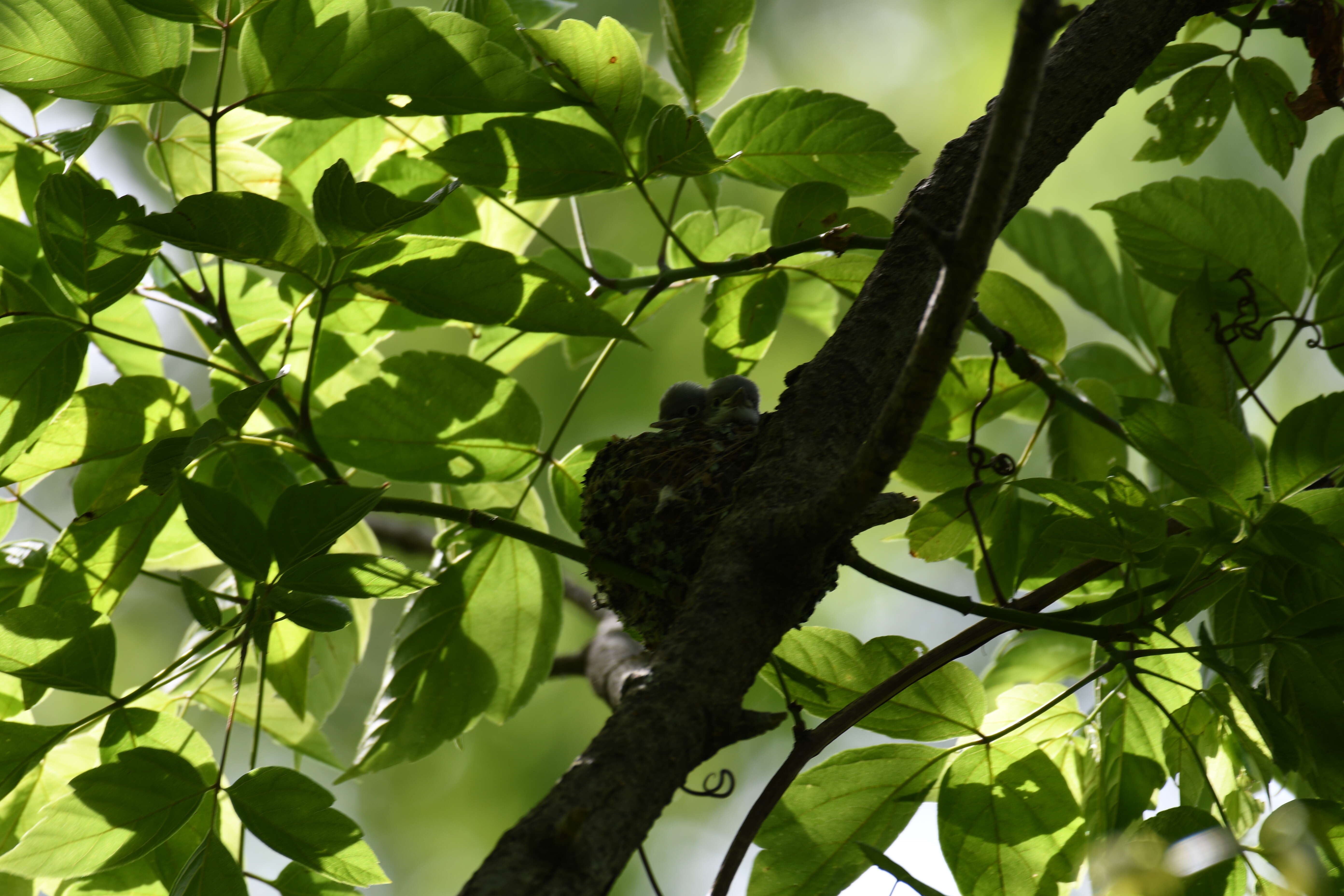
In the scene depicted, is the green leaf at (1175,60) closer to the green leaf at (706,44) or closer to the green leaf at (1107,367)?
the green leaf at (1107,367)

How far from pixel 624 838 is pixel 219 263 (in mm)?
846

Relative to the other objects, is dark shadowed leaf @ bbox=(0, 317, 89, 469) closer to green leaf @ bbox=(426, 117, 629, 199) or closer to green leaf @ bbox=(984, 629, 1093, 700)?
green leaf @ bbox=(426, 117, 629, 199)

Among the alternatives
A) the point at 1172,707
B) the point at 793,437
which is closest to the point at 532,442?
the point at 793,437

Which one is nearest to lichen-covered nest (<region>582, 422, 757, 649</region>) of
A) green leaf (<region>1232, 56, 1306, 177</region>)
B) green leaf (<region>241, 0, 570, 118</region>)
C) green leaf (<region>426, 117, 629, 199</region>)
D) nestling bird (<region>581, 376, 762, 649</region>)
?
nestling bird (<region>581, 376, 762, 649</region>)

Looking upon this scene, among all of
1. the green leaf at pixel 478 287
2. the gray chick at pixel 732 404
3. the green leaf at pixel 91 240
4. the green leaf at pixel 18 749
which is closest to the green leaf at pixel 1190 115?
the gray chick at pixel 732 404

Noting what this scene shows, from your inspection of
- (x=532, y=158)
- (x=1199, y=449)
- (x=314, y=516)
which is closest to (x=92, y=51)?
(x=532, y=158)

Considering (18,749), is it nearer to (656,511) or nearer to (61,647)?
(61,647)

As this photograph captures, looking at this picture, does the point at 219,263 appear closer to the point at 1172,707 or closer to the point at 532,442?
the point at 532,442

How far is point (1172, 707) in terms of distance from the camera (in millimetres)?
1145

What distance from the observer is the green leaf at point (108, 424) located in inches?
44.3

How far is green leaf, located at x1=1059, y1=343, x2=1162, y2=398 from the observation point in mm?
1602

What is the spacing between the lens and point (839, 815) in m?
1.07

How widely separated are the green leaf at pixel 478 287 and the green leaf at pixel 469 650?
1.20ft

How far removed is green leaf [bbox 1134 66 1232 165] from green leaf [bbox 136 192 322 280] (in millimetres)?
1181
